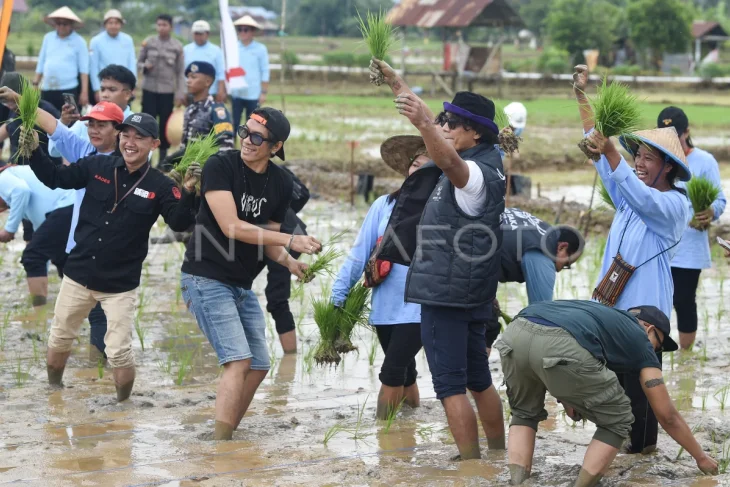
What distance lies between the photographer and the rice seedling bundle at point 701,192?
7.15m

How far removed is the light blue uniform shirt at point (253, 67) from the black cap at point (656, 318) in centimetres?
923

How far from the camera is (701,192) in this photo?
23.5ft

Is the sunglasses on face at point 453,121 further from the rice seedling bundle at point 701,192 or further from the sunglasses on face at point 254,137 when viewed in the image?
the rice seedling bundle at point 701,192

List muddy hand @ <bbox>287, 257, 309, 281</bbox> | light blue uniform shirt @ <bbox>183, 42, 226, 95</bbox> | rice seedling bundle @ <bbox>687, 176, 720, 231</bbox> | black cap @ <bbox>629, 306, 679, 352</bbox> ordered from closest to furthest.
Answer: black cap @ <bbox>629, 306, 679, 352</bbox>, muddy hand @ <bbox>287, 257, 309, 281</bbox>, rice seedling bundle @ <bbox>687, 176, 720, 231</bbox>, light blue uniform shirt @ <bbox>183, 42, 226, 95</bbox>

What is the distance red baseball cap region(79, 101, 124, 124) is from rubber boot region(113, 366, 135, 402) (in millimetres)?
1468

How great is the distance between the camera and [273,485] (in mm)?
4926

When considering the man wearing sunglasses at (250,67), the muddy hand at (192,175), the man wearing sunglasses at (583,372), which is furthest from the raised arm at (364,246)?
the man wearing sunglasses at (250,67)

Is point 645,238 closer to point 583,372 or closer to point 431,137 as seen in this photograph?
point 583,372

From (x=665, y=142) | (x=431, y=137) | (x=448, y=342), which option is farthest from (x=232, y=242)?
(x=665, y=142)

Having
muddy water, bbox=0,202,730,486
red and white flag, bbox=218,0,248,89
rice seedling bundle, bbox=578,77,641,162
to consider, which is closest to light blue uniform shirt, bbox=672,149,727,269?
muddy water, bbox=0,202,730,486

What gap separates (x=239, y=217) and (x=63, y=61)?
778 cm

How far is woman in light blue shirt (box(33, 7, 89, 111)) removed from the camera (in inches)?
492

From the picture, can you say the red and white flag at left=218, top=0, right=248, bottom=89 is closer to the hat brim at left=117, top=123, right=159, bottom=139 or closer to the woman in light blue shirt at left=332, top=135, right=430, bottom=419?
the hat brim at left=117, top=123, right=159, bottom=139

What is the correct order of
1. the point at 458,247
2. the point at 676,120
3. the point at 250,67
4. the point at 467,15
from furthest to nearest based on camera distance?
the point at 467,15 → the point at 250,67 → the point at 676,120 → the point at 458,247
